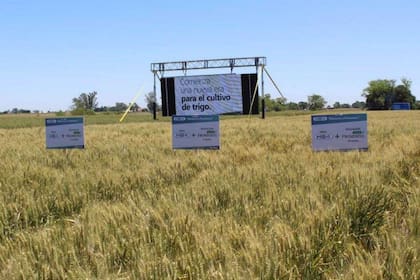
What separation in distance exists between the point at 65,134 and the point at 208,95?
4.85 metres

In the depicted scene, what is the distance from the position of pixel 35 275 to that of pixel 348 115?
5.60 metres

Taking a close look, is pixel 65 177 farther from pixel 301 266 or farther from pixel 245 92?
pixel 245 92

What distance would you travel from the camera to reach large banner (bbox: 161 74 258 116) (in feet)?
37.9

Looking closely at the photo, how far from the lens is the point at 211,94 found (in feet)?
38.2

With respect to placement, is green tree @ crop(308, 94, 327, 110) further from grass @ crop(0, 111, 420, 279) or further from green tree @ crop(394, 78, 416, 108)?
grass @ crop(0, 111, 420, 279)

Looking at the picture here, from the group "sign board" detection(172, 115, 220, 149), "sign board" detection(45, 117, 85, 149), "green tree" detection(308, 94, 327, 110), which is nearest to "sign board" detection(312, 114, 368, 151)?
"sign board" detection(172, 115, 220, 149)

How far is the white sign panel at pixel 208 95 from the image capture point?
11484mm

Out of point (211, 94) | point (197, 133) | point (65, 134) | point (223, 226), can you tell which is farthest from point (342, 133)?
point (211, 94)

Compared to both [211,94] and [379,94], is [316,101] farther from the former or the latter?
[211,94]

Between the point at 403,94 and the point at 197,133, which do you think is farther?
the point at 403,94

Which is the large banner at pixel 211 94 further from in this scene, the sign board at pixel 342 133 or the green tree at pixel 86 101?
the green tree at pixel 86 101

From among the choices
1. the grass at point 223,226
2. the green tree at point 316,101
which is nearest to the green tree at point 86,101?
the green tree at point 316,101

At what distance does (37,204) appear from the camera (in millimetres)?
3408

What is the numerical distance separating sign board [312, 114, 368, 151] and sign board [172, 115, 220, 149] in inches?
68.9
